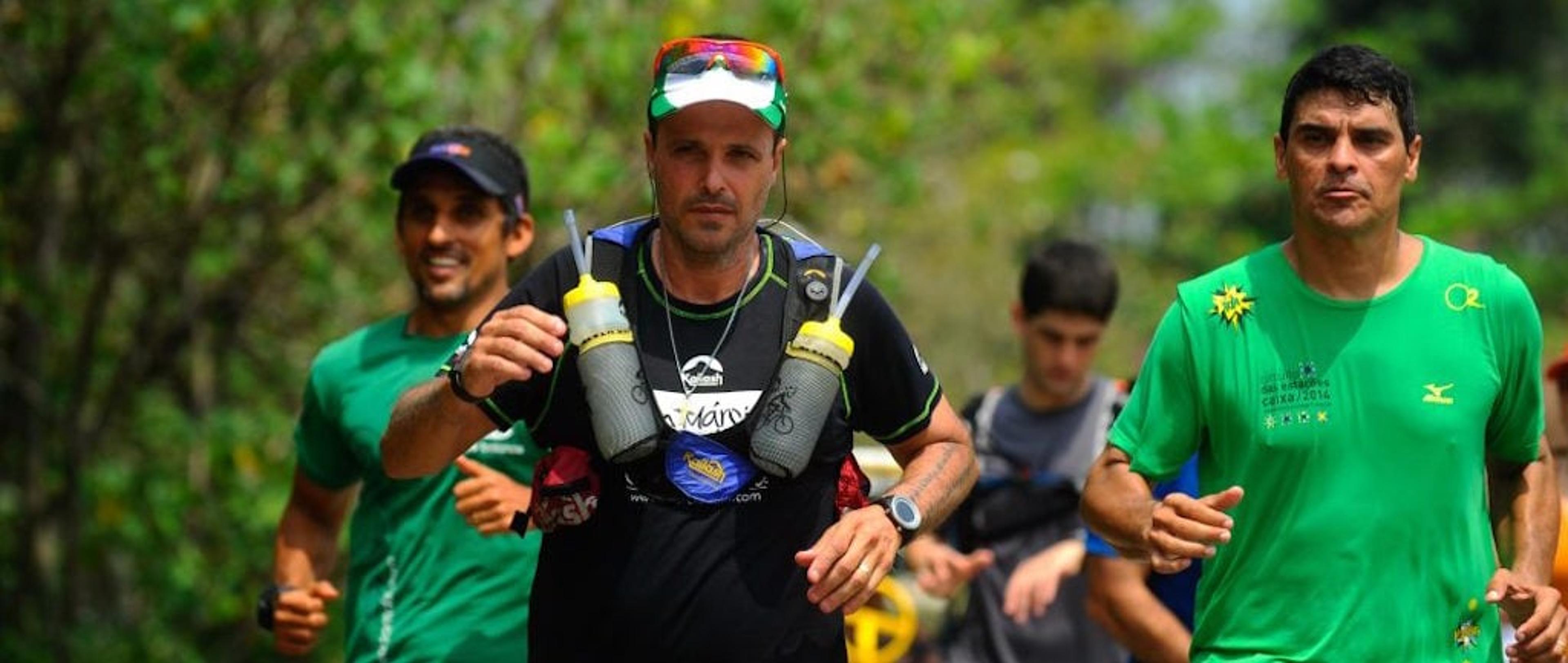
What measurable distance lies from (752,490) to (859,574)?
1.24 feet

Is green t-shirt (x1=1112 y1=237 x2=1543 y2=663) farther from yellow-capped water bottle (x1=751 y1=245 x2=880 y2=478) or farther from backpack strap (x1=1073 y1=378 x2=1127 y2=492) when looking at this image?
backpack strap (x1=1073 y1=378 x2=1127 y2=492)

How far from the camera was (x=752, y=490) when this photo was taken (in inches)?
206

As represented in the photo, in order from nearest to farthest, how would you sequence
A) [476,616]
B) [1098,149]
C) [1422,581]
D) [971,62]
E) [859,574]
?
[859,574] → [1422,581] → [476,616] → [971,62] → [1098,149]

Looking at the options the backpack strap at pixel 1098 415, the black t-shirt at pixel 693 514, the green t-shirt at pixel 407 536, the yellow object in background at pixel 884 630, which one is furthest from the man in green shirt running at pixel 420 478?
the yellow object in background at pixel 884 630

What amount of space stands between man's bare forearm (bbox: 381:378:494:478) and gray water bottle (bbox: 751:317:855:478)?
0.63m

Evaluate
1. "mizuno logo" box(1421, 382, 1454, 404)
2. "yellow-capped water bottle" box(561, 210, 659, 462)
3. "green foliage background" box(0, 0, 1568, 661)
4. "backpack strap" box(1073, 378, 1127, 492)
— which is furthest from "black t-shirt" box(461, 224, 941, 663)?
"green foliage background" box(0, 0, 1568, 661)

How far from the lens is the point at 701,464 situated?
5195mm

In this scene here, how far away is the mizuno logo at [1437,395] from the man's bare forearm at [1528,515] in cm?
35

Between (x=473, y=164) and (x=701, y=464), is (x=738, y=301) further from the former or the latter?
(x=473, y=164)

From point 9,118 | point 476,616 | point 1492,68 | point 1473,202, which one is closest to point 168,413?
point 9,118

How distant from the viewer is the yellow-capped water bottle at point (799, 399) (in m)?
5.12

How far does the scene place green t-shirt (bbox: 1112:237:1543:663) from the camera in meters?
5.29

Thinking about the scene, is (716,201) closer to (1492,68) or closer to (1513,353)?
(1513,353)

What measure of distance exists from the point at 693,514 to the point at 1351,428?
4.54 ft
